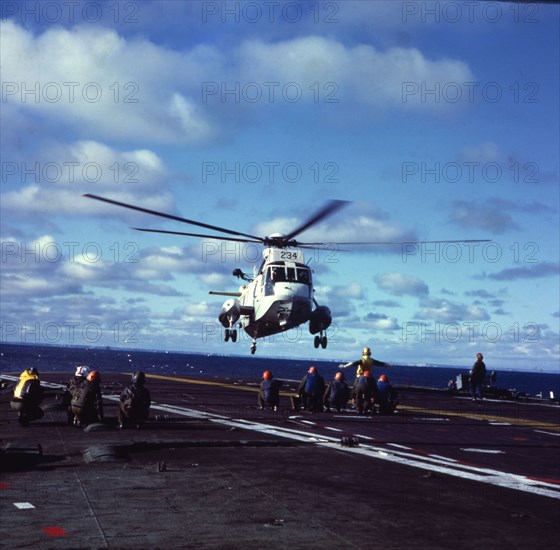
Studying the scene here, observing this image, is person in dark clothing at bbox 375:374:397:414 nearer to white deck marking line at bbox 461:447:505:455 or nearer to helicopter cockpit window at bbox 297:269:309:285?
white deck marking line at bbox 461:447:505:455

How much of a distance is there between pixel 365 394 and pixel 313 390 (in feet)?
6.64

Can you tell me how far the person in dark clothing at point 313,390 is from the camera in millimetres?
29344

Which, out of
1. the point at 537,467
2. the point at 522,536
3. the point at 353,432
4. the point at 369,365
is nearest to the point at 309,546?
the point at 522,536

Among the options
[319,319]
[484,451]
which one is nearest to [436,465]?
[484,451]

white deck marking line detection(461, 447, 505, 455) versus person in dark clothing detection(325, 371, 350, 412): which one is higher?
person in dark clothing detection(325, 371, 350, 412)

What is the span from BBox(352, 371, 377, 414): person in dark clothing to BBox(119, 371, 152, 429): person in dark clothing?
1022 centimetres

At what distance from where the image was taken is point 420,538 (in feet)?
29.5

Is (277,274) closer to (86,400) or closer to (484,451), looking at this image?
(86,400)

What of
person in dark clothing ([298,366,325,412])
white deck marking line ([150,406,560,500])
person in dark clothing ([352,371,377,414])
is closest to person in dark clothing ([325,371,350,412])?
person in dark clothing ([298,366,325,412])

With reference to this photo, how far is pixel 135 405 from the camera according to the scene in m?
21.3

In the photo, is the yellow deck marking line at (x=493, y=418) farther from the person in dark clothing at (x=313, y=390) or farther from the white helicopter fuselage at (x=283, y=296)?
the white helicopter fuselage at (x=283, y=296)

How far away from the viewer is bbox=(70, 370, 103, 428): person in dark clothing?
21461 millimetres

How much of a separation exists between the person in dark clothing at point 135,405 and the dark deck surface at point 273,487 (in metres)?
0.62

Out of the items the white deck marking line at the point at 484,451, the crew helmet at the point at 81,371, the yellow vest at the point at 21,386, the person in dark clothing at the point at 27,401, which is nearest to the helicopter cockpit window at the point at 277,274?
the crew helmet at the point at 81,371
